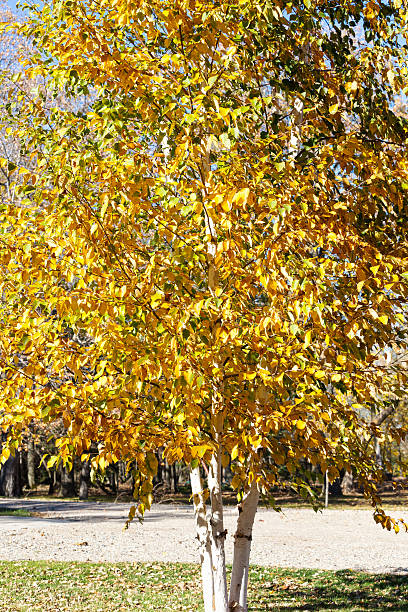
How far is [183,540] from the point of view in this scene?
14.2 m

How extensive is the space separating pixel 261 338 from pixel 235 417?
61 cm

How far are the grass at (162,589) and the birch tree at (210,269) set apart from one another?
4.28 metres

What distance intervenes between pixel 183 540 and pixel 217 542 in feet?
34.8

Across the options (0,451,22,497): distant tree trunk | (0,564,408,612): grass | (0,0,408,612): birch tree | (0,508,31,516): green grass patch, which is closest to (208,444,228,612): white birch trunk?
(0,0,408,612): birch tree

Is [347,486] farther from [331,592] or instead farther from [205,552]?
[205,552]

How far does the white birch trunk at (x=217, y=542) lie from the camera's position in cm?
426

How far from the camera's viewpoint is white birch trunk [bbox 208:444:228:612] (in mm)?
4262

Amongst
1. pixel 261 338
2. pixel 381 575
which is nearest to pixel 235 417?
pixel 261 338

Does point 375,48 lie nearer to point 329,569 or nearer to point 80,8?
point 80,8


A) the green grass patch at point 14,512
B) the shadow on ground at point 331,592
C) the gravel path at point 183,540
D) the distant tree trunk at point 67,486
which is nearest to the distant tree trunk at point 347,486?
the gravel path at point 183,540

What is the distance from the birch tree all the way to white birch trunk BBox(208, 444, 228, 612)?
12mm

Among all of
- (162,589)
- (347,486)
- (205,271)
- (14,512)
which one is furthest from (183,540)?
(347,486)

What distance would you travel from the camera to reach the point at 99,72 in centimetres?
395

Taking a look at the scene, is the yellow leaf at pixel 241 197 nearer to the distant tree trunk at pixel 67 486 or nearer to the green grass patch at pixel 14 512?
the green grass patch at pixel 14 512
